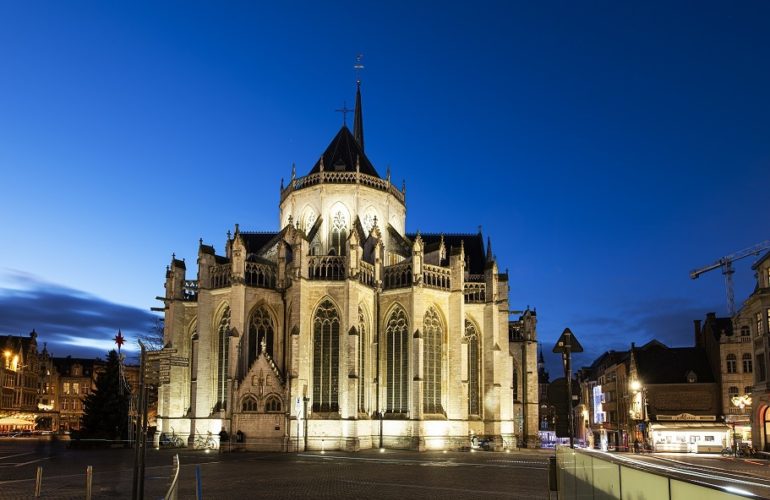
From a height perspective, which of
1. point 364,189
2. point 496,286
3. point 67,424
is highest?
point 364,189

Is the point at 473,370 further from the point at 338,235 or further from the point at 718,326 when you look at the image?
the point at 718,326

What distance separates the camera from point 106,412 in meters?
55.8

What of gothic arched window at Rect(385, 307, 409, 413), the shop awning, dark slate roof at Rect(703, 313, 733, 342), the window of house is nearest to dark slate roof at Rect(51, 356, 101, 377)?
gothic arched window at Rect(385, 307, 409, 413)

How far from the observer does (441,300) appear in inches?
2142

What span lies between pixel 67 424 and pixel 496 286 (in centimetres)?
9144

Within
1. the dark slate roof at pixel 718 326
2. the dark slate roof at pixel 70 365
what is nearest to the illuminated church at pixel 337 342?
the dark slate roof at pixel 718 326

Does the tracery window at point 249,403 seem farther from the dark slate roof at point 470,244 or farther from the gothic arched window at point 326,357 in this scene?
the dark slate roof at point 470,244

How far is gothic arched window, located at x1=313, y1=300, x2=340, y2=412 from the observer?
163ft

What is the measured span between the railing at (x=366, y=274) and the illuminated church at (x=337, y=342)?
79 millimetres

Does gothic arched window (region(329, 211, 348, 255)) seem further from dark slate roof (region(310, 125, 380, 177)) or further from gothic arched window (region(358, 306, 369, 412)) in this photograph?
gothic arched window (region(358, 306, 369, 412))

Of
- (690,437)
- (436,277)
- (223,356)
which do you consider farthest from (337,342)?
(690,437)

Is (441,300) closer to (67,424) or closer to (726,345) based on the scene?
(726,345)

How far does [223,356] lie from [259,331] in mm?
3021

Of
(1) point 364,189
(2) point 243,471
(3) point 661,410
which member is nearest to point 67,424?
(1) point 364,189
